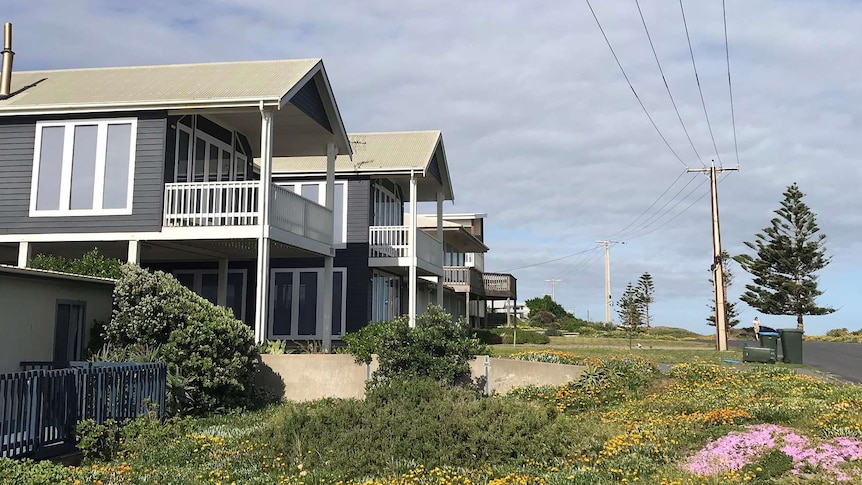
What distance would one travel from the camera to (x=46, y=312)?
43.5ft

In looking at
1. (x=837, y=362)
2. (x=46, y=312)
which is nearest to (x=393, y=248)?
(x=46, y=312)

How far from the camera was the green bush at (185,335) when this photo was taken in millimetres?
13586

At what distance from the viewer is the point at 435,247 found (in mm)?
27469

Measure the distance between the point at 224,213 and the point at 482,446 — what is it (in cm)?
976

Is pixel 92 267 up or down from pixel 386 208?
down

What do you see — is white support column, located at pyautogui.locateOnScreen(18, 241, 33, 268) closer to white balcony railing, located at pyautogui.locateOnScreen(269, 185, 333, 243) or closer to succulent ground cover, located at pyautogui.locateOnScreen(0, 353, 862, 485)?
white balcony railing, located at pyautogui.locateOnScreen(269, 185, 333, 243)

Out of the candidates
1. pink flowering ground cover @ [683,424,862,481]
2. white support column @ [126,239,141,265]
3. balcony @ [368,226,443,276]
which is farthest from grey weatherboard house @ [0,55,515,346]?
pink flowering ground cover @ [683,424,862,481]

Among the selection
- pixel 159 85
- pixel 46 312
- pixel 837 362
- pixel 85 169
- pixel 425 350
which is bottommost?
pixel 837 362

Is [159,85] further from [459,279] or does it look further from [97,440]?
[459,279]

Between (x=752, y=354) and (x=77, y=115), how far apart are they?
61.3ft

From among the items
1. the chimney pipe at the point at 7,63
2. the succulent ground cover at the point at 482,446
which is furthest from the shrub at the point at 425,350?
the chimney pipe at the point at 7,63

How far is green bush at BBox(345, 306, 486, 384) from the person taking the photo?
52.3 feet

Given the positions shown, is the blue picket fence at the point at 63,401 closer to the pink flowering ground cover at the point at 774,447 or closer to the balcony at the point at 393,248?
the pink flowering ground cover at the point at 774,447

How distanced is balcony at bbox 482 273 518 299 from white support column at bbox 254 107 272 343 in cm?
3041
